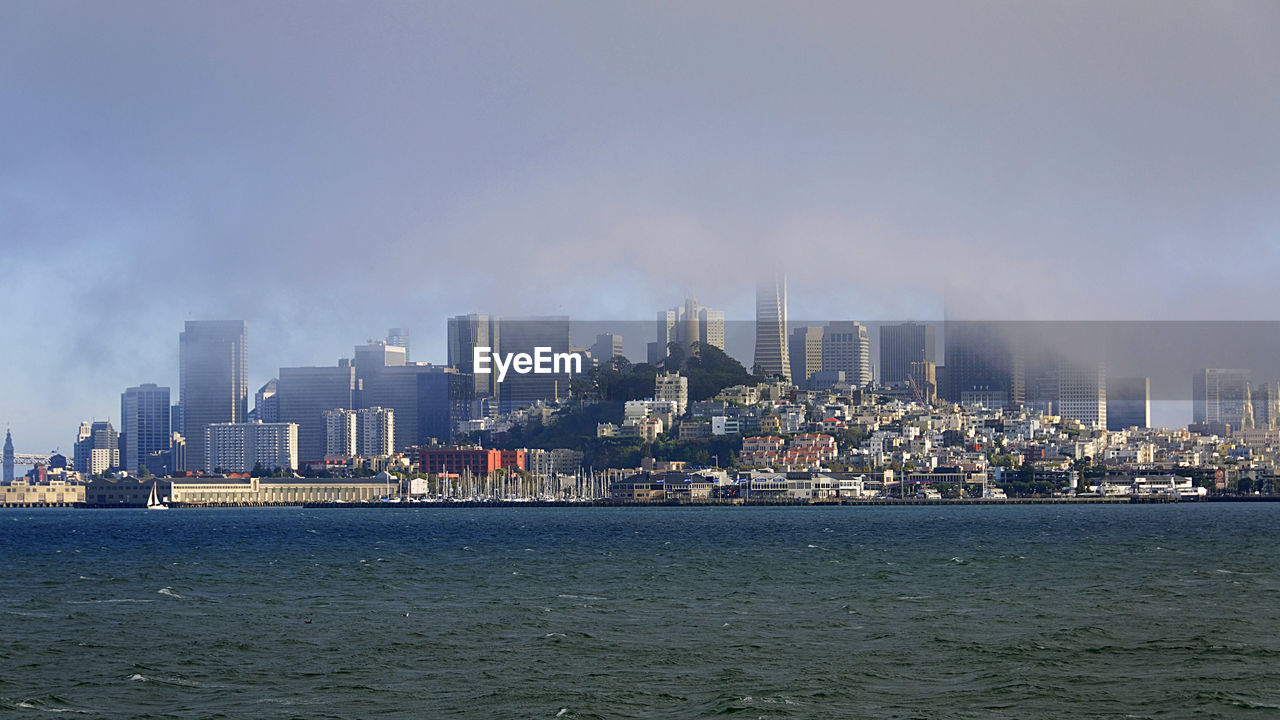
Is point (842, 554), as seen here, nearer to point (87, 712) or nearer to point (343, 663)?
point (343, 663)

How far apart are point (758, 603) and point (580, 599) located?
5243mm

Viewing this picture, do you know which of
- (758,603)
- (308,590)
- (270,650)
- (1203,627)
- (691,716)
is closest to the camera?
(691,716)

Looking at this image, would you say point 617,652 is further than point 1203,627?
No

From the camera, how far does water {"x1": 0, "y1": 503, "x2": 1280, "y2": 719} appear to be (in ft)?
80.1

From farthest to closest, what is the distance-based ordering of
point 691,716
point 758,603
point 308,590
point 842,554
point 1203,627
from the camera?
1. point 842,554
2. point 308,590
3. point 758,603
4. point 1203,627
5. point 691,716

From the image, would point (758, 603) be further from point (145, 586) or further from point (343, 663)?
point (145, 586)

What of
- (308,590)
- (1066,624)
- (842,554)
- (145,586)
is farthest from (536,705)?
(842,554)

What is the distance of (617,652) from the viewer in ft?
98.9

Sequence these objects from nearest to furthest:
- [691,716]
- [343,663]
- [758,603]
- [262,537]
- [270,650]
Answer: [691,716], [343,663], [270,650], [758,603], [262,537]

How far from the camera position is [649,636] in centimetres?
3291

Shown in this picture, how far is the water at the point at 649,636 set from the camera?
24406 millimetres

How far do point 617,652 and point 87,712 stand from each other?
1060cm

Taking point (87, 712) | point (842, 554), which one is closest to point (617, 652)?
point (87, 712)

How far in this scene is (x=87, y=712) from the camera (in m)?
23.5
